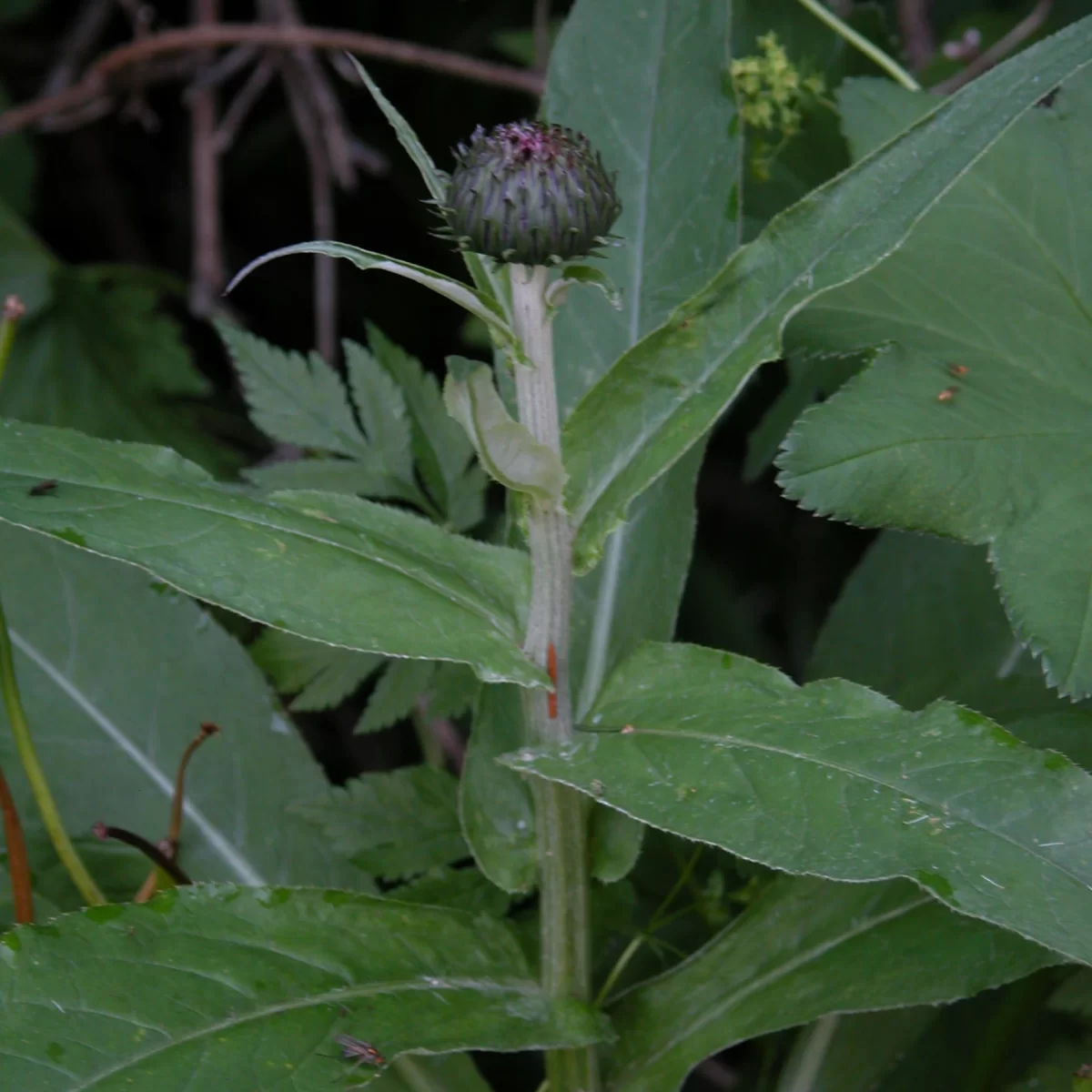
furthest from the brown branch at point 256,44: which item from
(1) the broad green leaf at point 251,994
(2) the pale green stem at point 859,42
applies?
(1) the broad green leaf at point 251,994

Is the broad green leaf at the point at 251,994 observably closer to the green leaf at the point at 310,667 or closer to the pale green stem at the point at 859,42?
the green leaf at the point at 310,667

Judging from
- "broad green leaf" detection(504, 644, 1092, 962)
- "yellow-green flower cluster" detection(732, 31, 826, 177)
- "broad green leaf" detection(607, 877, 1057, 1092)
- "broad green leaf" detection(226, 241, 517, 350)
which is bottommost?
"broad green leaf" detection(607, 877, 1057, 1092)

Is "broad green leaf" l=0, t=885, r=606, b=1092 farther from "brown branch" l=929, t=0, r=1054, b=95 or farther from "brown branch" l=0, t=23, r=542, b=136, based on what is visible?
"brown branch" l=0, t=23, r=542, b=136

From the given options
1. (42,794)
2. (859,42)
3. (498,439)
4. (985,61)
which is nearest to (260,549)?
(498,439)

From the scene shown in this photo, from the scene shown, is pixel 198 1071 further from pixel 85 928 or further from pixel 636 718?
pixel 636 718

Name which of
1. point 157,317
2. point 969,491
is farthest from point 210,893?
point 157,317

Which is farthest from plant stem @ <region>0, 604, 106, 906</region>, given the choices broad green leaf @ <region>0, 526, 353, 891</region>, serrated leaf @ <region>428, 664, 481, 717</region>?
serrated leaf @ <region>428, 664, 481, 717</region>
